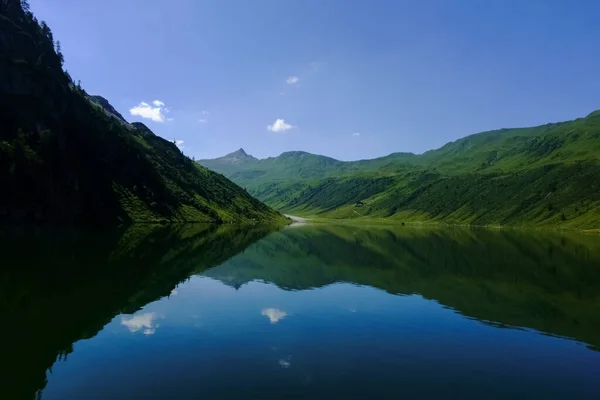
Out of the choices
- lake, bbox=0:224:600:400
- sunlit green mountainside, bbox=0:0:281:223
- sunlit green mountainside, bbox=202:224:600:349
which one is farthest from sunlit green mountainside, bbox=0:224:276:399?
sunlit green mountainside, bbox=0:0:281:223

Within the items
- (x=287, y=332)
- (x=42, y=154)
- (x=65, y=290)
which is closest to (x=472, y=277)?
(x=287, y=332)

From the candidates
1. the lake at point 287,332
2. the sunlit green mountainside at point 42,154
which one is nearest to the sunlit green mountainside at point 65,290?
the lake at point 287,332

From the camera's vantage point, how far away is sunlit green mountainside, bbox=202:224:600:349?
44875 millimetres

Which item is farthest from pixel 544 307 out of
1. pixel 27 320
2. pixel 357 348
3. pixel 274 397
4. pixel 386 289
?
pixel 27 320

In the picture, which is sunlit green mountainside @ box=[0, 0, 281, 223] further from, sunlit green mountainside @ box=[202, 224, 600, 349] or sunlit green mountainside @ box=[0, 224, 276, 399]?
sunlit green mountainside @ box=[202, 224, 600, 349]

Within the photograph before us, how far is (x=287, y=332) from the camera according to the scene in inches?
1396

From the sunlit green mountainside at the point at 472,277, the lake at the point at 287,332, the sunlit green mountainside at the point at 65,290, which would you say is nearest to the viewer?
the lake at the point at 287,332

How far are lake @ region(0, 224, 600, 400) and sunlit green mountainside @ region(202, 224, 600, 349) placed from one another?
1.39 ft

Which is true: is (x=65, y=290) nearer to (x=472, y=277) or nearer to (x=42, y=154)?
(x=472, y=277)

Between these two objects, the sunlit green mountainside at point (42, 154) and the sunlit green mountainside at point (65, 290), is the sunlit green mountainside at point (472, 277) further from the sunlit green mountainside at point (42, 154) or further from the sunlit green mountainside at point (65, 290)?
the sunlit green mountainside at point (42, 154)

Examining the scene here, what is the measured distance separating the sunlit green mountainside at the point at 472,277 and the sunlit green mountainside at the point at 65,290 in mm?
11004

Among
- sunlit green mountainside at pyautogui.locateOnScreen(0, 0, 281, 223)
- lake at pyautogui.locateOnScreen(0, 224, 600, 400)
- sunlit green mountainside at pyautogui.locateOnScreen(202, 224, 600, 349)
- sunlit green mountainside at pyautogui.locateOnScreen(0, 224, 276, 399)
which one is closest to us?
lake at pyautogui.locateOnScreen(0, 224, 600, 400)

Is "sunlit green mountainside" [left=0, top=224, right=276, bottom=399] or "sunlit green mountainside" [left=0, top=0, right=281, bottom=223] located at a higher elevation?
"sunlit green mountainside" [left=0, top=0, right=281, bottom=223]

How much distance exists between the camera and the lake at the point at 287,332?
2422cm
